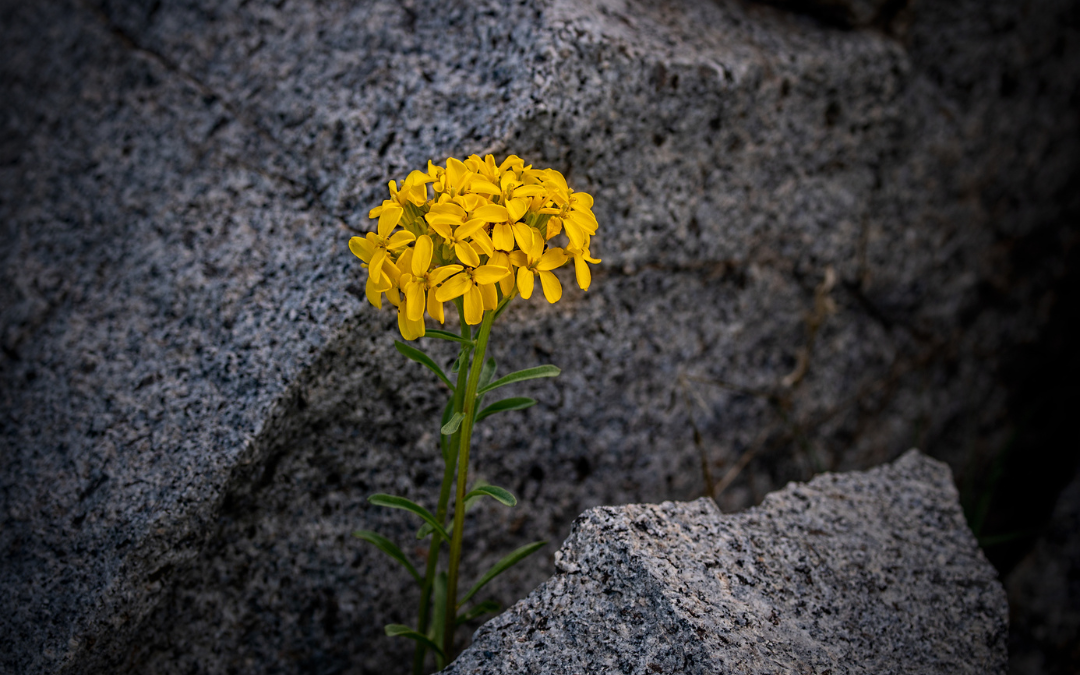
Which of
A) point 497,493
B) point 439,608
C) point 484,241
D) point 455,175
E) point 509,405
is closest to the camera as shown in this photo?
point 484,241

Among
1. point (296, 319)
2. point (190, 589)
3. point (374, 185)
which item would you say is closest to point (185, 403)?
point (296, 319)

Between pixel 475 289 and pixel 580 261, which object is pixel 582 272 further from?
pixel 475 289

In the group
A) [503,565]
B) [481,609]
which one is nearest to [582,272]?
[503,565]

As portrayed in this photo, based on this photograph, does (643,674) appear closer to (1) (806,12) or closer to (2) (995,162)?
(1) (806,12)

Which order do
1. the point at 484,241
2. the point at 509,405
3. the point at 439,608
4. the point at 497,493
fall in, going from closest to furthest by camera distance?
the point at 484,241 < the point at 497,493 < the point at 509,405 < the point at 439,608

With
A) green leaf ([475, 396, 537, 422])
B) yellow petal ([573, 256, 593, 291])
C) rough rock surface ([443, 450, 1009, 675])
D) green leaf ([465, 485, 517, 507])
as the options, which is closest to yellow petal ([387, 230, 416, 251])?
yellow petal ([573, 256, 593, 291])

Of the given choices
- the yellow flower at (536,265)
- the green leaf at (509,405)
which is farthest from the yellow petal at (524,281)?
the green leaf at (509,405)

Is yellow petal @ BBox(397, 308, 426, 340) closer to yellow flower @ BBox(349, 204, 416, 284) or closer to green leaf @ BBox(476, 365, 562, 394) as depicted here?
yellow flower @ BBox(349, 204, 416, 284)
